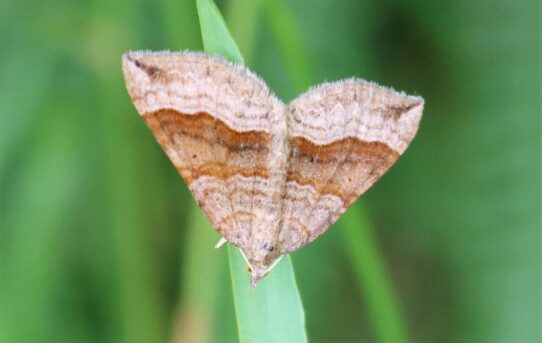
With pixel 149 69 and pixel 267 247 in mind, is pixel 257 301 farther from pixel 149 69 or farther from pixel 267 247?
pixel 149 69

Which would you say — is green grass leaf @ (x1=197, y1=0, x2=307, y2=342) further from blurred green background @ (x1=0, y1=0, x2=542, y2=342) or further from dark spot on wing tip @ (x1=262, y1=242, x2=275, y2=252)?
blurred green background @ (x1=0, y1=0, x2=542, y2=342)

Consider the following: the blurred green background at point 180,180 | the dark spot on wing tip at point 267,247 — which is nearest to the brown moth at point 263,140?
the dark spot on wing tip at point 267,247

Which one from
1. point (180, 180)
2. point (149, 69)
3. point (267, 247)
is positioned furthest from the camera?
point (180, 180)

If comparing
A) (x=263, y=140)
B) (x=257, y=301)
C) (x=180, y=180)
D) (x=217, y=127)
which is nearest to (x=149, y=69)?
(x=217, y=127)

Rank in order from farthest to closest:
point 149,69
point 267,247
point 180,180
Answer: point 180,180, point 267,247, point 149,69

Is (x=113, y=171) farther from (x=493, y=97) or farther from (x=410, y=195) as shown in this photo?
(x=493, y=97)

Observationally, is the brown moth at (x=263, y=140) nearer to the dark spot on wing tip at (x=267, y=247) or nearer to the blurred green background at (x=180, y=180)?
the dark spot on wing tip at (x=267, y=247)
